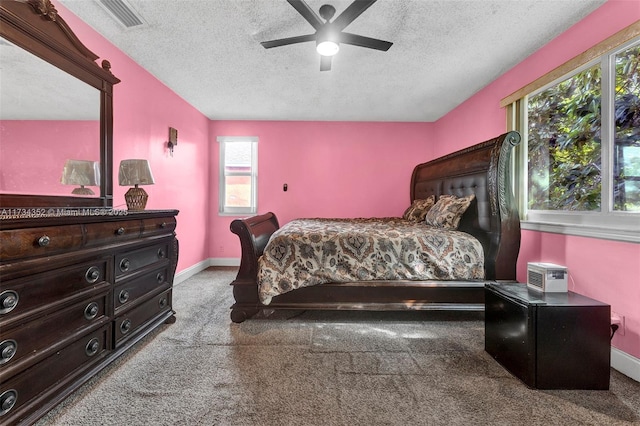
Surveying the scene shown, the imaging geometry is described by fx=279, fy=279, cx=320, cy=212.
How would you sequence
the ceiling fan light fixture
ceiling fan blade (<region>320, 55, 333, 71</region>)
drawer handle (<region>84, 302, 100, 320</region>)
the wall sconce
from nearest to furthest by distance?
drawer handle (<region>84, 302, 100, 320</region>), the ceiling fan light fixture, ceiling fan blade (<region>320, 55, 333, 71</region>), the wall sconce

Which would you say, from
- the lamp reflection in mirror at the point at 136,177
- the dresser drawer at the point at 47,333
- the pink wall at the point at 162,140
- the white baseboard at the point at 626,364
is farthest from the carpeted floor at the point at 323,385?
the pink wall at the point at 162,140

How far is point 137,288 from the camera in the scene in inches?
75.7

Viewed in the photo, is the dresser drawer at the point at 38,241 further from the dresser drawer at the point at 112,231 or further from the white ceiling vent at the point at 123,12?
the white ceiling vent at the point at 123,12

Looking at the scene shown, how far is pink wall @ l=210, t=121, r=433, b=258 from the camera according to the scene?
473 cm

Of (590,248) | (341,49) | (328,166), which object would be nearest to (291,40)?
(341,49)

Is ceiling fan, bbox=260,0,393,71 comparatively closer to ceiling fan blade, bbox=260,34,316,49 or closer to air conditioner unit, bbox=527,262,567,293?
ceiling fan blade, bbox=260,34,316,49

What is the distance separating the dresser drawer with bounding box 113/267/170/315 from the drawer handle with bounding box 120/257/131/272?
9 cm

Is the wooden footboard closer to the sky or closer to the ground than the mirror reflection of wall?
closer to the ground

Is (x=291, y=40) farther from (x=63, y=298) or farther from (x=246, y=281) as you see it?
(x=63, y=298)

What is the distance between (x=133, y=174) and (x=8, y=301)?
4.71 feet

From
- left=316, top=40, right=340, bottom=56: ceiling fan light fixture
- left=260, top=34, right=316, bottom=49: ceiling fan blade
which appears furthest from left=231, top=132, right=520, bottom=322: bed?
left=316, top=40, right=340, bottom=56: ceiling fan light fixture

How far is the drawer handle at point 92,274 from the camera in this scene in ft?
4.99

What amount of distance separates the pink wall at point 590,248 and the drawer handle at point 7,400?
317cm

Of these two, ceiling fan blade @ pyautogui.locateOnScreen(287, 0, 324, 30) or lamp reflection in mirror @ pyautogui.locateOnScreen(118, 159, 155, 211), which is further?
lamp reflection in mirror @ pyautogui.locateOnScreen(118, 159, 155, 211)
